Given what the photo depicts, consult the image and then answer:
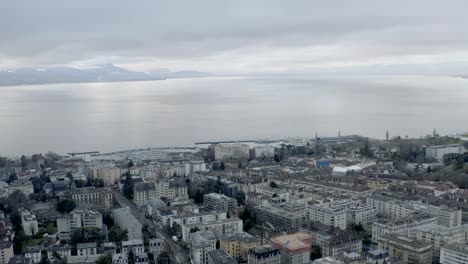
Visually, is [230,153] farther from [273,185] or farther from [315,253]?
[315,253]

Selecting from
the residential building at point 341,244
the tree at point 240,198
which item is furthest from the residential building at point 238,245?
the tree at point 240,198

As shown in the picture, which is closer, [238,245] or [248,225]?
[238,245]

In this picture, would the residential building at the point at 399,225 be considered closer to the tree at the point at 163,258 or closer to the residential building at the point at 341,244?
the residential building at the point at 341,244

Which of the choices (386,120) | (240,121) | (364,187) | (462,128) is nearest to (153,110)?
(240,121)

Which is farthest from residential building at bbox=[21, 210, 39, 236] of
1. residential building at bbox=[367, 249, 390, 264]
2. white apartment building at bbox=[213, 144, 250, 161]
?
white apartment building at bbox=[213, 144, 250, 161]

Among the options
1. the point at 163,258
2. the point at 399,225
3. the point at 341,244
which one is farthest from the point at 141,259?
the point at 399,225

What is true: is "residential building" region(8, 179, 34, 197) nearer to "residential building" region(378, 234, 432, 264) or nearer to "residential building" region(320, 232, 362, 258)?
"residential building" region(320, 232, 362, 258)
